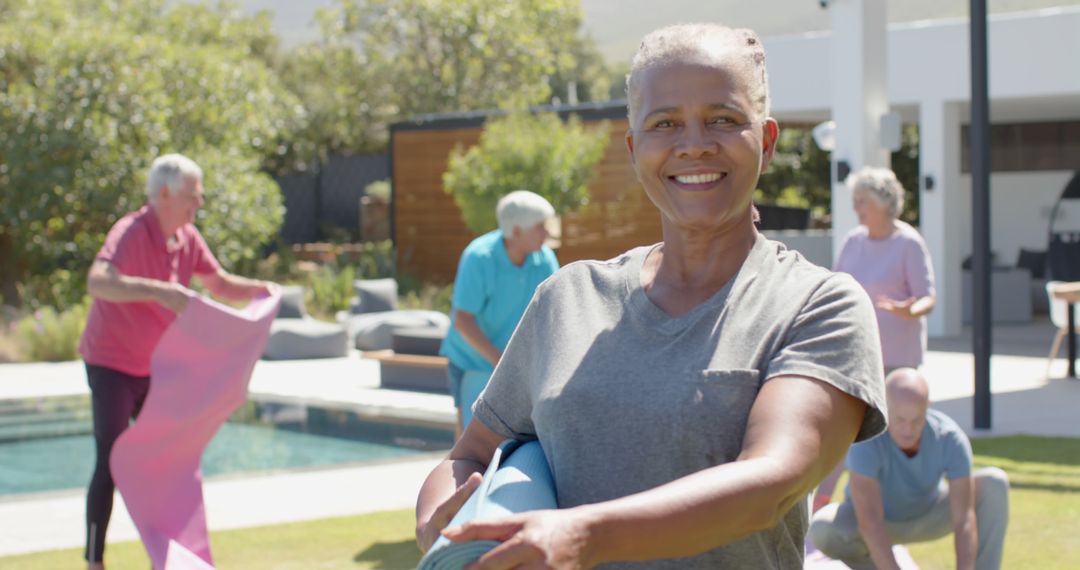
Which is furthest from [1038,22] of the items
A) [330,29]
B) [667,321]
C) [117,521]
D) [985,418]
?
[330,29]

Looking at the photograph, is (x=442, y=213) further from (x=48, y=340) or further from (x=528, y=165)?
(x=48, y=340)

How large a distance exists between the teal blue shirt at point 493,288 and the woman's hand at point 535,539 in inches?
202

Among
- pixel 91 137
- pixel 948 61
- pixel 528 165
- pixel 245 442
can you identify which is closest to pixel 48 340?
pixel 91 137

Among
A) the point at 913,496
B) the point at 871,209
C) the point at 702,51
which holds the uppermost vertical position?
the point at 702,51

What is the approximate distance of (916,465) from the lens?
5570mm

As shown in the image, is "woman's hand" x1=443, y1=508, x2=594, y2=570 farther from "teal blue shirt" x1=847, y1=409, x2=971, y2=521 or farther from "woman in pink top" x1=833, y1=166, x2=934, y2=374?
"woman in pink top" x1=833, y1=166, x2=934, y2=374

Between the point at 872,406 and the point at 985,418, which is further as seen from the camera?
the point at 985,418

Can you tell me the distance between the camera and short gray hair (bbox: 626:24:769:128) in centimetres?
190

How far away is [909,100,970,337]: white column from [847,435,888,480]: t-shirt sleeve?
48.9 ft

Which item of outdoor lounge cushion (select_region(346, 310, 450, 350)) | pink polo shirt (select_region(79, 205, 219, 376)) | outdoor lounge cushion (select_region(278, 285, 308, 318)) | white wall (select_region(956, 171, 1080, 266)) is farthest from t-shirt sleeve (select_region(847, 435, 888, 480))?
white wall (select_region(956, 171, 1080, 266))

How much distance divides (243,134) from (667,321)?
2354 centimetres

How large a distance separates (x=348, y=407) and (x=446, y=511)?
12.0 meters

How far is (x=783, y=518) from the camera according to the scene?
188 cm

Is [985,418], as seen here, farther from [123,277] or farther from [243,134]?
[243,134]
